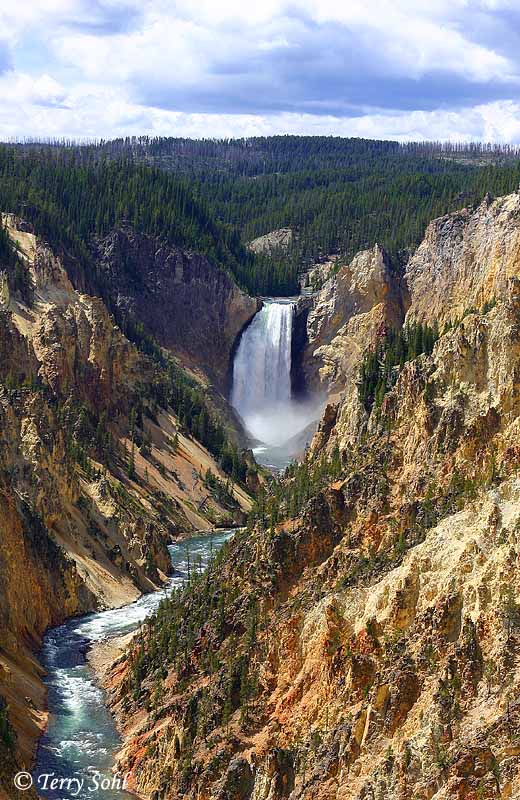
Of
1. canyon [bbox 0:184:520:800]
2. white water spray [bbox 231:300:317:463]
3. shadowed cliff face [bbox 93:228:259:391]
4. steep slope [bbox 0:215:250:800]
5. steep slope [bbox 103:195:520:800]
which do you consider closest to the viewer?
steep slope [bbox 103:195:520:800]

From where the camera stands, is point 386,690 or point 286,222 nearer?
point 386,690

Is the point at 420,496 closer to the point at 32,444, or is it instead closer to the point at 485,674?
the point at 485,674

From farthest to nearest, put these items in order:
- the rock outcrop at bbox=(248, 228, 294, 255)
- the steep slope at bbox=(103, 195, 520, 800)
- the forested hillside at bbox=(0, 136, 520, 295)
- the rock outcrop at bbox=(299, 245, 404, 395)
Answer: the rock outcrop at bbox=(248, 228, 294, 255), the forested hillside at bbox=(0, 136, 520, 295), the rock outcrop at bbox=(299, 245, 404, 395), the steep slope at bbox=(103, 195, 520, 800)

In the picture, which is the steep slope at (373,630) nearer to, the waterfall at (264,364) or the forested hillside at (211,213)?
the waterfall at (264,364)

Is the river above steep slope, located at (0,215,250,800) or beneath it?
beneath

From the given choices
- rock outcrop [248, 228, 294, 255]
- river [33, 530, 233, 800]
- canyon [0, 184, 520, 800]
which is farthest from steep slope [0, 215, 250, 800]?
rock outcrop [248, 228, 294, 255]

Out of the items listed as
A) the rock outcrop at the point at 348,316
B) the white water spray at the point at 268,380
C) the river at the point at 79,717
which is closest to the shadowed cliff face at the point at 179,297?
the white water spray at the point at 268,380

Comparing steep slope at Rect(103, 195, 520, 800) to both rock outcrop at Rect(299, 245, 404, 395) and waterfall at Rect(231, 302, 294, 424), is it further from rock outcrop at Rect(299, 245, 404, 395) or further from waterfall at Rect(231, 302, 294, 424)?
waterfall at Rect(231, 302, 294, 424)

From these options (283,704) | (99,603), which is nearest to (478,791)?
(283,704)
